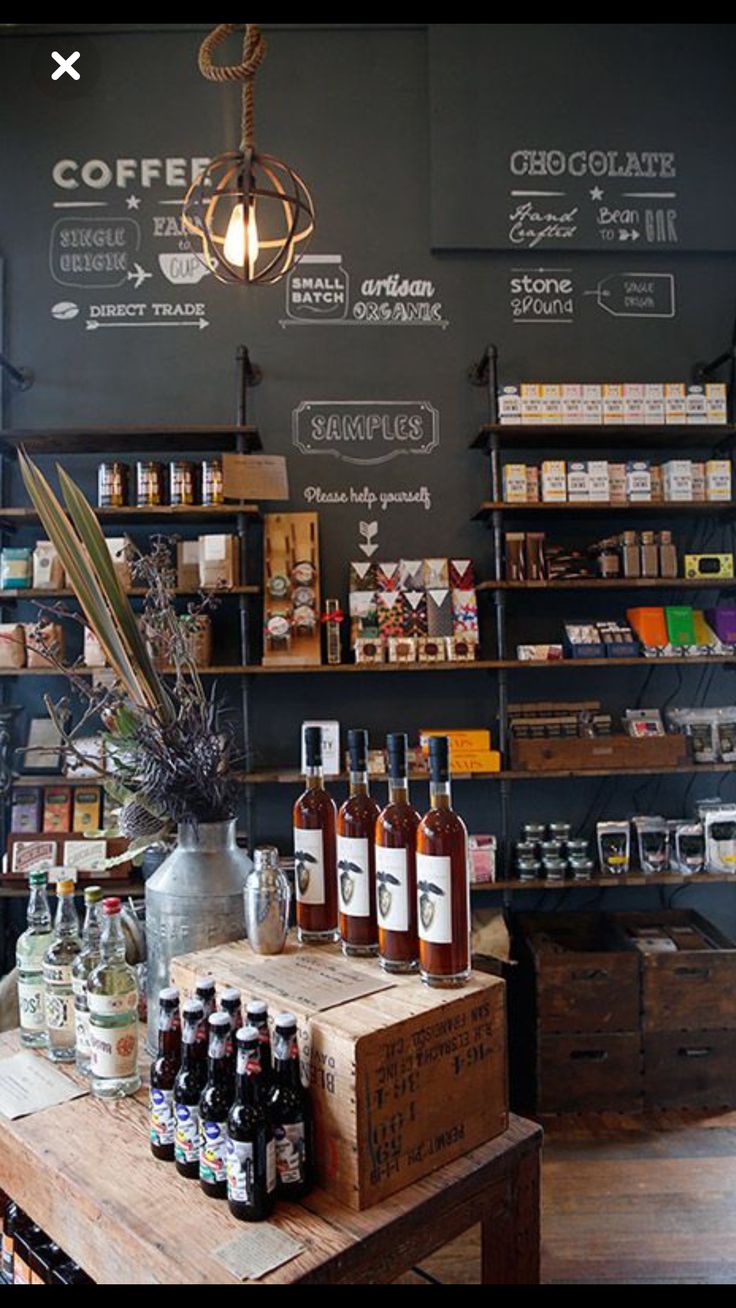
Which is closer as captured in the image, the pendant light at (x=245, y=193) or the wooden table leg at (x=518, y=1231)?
the wooden table leg at (x=518, y=1231)

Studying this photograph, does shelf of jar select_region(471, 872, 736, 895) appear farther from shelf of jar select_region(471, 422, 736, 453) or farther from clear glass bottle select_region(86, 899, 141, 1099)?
clear glass bottle select_region(86, 899, 141, 1099)

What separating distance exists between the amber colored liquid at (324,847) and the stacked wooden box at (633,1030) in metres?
1.77

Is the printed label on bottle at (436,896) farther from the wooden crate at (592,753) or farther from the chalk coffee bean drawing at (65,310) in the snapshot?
the chalk coffee bean drawing at (65,310)

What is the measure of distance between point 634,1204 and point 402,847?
1.84m

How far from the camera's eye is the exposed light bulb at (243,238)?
6.25 feet

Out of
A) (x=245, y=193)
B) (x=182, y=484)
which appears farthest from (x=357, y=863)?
(x=182, y=484)

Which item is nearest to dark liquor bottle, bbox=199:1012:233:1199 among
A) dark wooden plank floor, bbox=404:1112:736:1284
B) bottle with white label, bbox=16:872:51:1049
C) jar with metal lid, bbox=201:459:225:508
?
bottle with white label, bbox=16:872:51:1049

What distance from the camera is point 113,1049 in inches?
51.7

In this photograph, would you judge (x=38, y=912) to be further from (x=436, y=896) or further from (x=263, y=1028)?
(x=436, y=896)

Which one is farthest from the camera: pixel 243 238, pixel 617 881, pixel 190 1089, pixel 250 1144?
pixel 617 881

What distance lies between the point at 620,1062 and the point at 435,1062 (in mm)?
2145

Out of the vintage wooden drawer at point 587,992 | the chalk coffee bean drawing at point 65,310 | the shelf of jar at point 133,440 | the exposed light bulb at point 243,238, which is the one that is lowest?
the vintage wooden drawer at point 587,992

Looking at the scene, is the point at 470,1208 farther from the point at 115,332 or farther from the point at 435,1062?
the point at 115,332

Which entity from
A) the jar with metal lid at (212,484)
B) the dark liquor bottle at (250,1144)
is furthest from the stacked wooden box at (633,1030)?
the dark liquor bottle at (250,1144)
